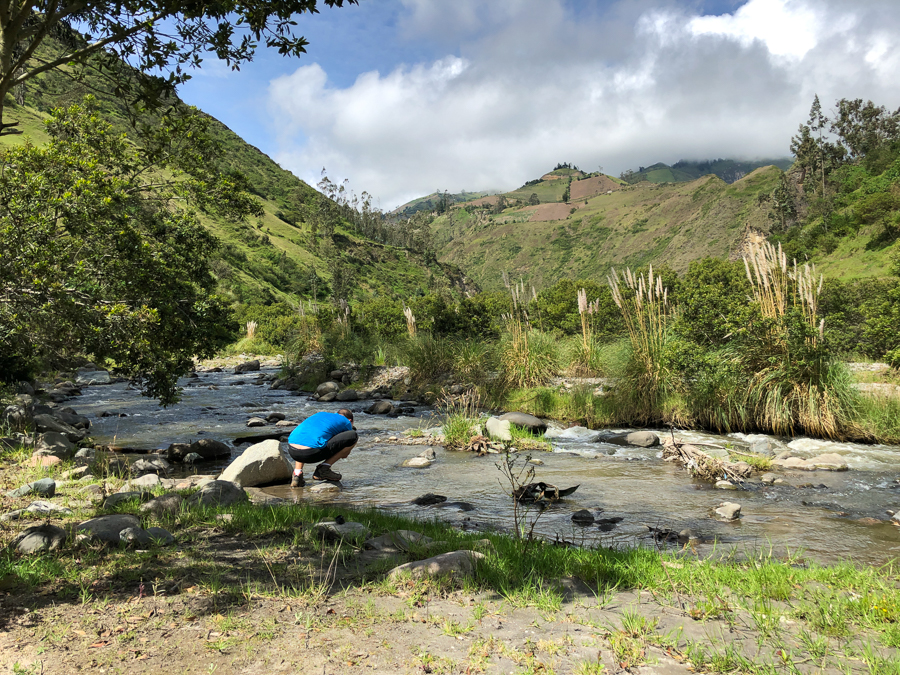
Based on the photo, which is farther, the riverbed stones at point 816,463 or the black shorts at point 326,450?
the black shorts at point 326,450

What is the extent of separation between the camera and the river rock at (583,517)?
606 centimetres

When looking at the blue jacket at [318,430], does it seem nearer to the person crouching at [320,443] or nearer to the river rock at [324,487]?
the person crouching at [320,443]

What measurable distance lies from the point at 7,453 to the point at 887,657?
35.2 ft

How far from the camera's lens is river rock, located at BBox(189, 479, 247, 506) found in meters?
5.98

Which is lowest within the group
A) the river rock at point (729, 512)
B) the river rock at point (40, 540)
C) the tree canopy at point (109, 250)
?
the river rock at point (729, 512)

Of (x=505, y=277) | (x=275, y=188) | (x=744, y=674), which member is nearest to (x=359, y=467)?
(x=505, y=277)

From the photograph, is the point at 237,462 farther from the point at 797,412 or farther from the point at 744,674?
the point at 797,412

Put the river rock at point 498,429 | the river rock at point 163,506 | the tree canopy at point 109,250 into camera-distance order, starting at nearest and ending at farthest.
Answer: the river rock at point 163,506, the tree canopy at point 109,250, the river rock at point 498,429

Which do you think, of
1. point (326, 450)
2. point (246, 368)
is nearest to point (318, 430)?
point (326, 450)

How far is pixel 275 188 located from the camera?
11788cm

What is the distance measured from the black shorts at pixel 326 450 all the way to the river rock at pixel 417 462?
1.50 meters

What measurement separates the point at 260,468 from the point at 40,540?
4123mm

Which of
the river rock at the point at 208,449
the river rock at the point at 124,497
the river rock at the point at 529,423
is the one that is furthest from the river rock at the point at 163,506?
the river rock at the point at 529,423

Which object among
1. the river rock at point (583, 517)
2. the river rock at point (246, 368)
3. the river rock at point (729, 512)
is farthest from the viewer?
the river rock at point (246, 368)
